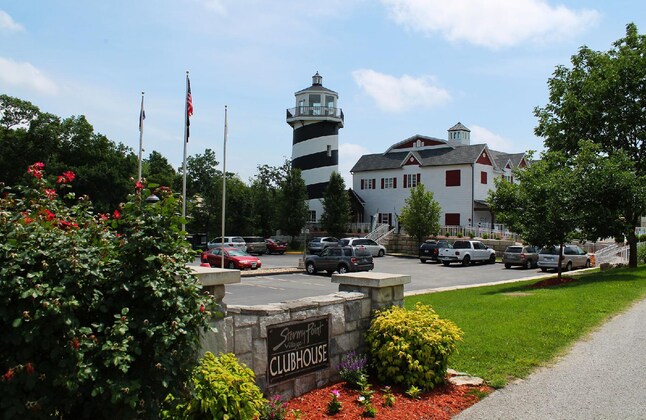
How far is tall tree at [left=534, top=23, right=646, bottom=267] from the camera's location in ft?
86.3

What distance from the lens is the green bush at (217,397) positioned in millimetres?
4465

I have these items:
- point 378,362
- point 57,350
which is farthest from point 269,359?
point 57,350

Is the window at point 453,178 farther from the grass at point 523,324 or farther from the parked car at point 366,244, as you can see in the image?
the grass at point 523,324

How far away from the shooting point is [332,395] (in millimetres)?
5930

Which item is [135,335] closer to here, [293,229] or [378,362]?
[378,362]

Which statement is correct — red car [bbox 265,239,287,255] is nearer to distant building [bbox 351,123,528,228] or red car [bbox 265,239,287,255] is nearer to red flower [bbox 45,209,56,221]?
distant building [bbox 351,123,528,228]

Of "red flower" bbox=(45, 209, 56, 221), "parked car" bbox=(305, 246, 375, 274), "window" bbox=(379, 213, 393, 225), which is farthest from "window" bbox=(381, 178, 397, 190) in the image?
"red flower" bbox=(45, 209, 56, 221)

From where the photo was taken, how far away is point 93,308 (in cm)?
371

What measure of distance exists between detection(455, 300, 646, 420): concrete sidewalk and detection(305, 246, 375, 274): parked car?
2002cm


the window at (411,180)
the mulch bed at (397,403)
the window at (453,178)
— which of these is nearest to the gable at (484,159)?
the window at (453,178)

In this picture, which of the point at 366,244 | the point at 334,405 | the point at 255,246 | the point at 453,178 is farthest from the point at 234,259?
the point at 453,178

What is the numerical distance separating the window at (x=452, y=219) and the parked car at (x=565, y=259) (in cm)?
1899

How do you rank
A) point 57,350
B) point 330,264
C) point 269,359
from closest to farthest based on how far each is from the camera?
point 57,350, point 269,359, point 330,264

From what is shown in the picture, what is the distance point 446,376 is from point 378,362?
94cm
